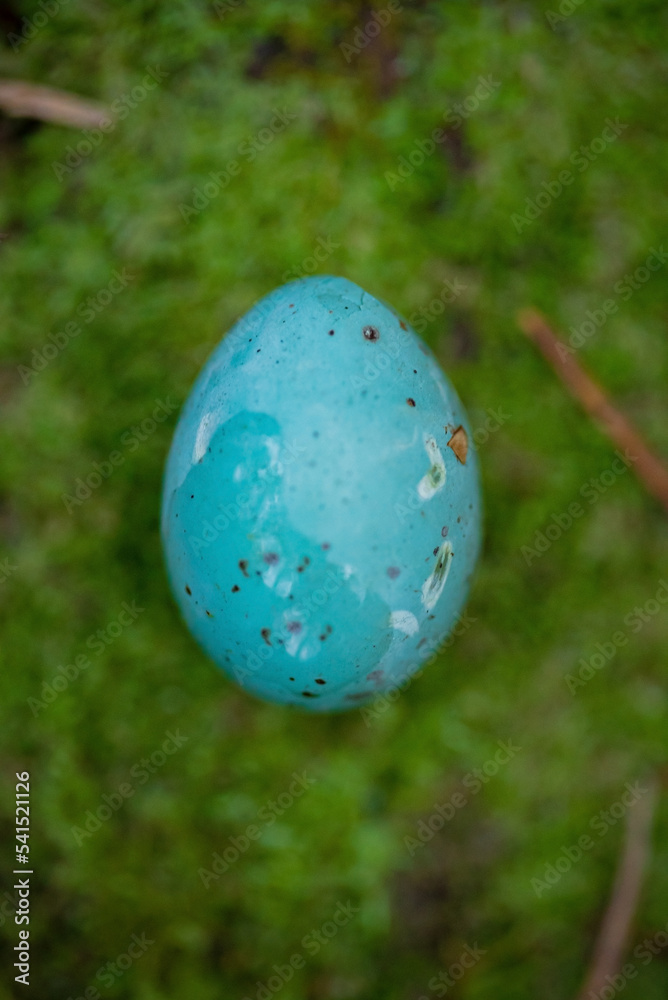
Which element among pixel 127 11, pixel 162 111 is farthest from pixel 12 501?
pixel 127 11

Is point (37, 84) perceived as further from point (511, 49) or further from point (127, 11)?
point (511, 49)

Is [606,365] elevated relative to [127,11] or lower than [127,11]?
lower
